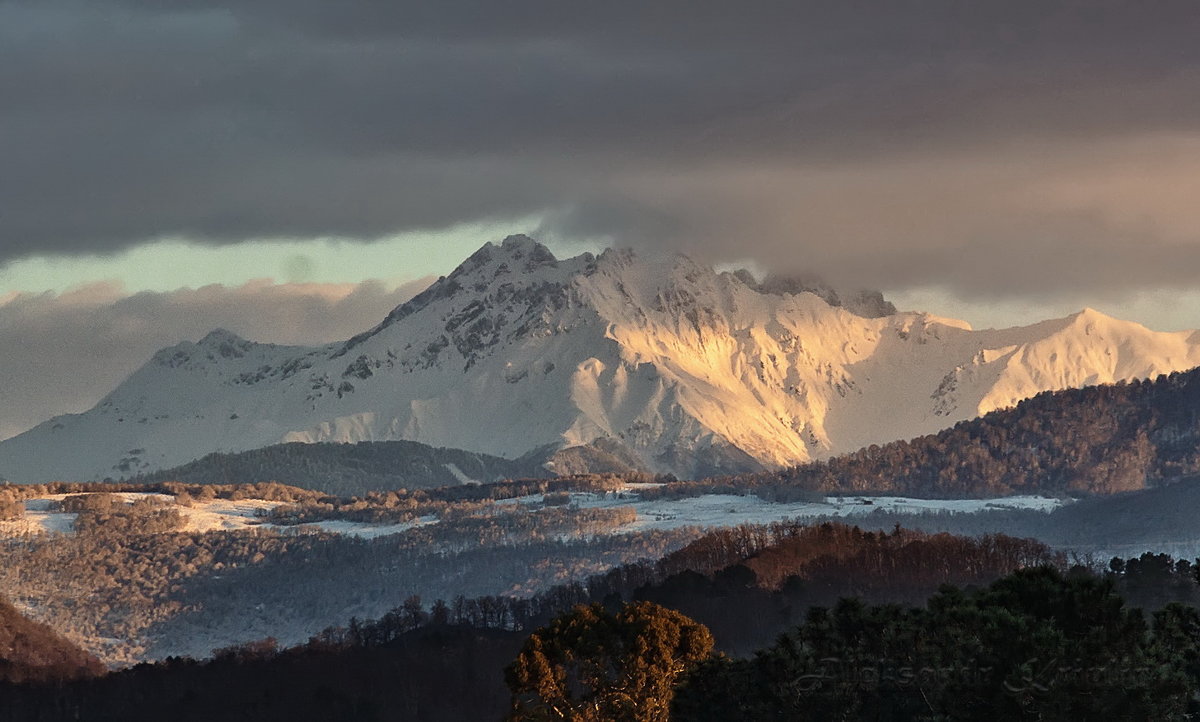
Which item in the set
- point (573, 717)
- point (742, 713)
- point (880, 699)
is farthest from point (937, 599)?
point (573, 717)

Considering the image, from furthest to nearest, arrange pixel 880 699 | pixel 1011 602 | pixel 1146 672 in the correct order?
pixel 880 699
pixel 1011 602
pixel 1146 672

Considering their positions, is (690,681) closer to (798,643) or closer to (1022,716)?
(798,643)

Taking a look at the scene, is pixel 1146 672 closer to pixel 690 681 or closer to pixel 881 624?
pixel 881 624

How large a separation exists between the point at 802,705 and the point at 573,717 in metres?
21.5

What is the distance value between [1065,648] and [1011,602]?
28.4 ft

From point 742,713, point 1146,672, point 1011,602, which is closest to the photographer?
point 1146,672

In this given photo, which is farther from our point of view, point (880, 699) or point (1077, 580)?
point (880, 699)

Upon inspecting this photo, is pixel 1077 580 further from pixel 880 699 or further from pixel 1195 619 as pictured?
pixel 880 699

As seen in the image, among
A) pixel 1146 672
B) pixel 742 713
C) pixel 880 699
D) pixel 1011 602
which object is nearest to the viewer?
pixel 1146 672

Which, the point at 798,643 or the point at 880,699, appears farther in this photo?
the point at 798,643

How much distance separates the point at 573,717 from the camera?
198 metres

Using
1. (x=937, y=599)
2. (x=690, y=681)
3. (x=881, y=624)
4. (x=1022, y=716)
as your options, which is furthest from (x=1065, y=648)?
(x=690, y=681)

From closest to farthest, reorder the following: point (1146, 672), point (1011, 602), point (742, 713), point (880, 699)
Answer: point (1146, 672)
point (1011, 602)
point (880, 699)
point (742, 713)

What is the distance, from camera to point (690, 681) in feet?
647
